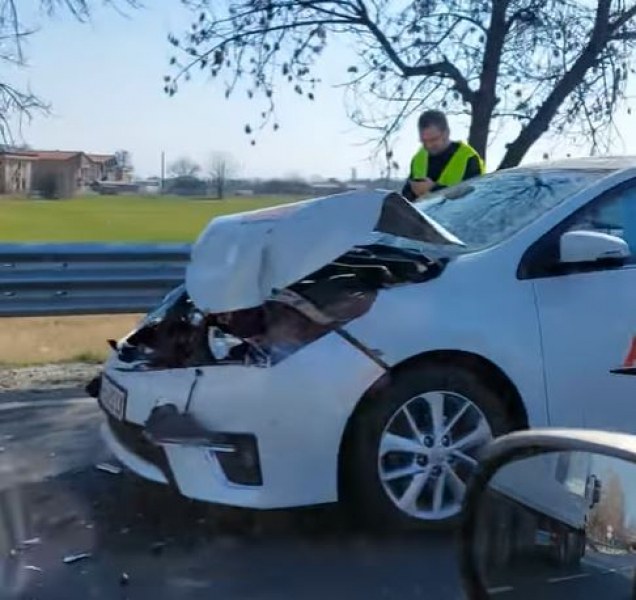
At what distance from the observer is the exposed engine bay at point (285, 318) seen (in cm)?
495

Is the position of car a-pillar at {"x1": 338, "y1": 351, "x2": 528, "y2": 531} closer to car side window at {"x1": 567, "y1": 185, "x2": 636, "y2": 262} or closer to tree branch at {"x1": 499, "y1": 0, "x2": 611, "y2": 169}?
car side window at {"x1": 567, "y1": 185, "x2": 636, "y2": 262}

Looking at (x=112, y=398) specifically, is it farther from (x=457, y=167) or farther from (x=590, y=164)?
(x=457, y=167)

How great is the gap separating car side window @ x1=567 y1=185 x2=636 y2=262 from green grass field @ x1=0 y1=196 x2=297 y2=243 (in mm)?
18048

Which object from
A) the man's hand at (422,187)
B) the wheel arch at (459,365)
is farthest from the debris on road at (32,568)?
the man's hand at (422,187)

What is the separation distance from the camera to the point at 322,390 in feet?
16.0

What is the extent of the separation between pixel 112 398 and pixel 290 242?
1.07 metres

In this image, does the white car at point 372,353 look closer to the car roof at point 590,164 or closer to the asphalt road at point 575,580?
the car roof at point 590,164

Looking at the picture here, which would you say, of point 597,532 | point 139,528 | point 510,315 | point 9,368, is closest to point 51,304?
point 9,368

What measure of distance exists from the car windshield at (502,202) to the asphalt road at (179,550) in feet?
4.67

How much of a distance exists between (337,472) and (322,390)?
1.19ft

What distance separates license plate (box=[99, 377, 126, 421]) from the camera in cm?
528

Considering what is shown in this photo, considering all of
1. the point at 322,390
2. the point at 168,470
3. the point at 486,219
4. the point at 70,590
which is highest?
the point at 486,219

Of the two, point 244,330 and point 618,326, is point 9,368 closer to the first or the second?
point 244,330

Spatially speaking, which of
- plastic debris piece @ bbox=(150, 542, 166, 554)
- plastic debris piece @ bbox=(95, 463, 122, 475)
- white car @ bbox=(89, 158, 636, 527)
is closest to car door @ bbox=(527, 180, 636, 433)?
white car @ bbox=(89, 158, 636, 527)
